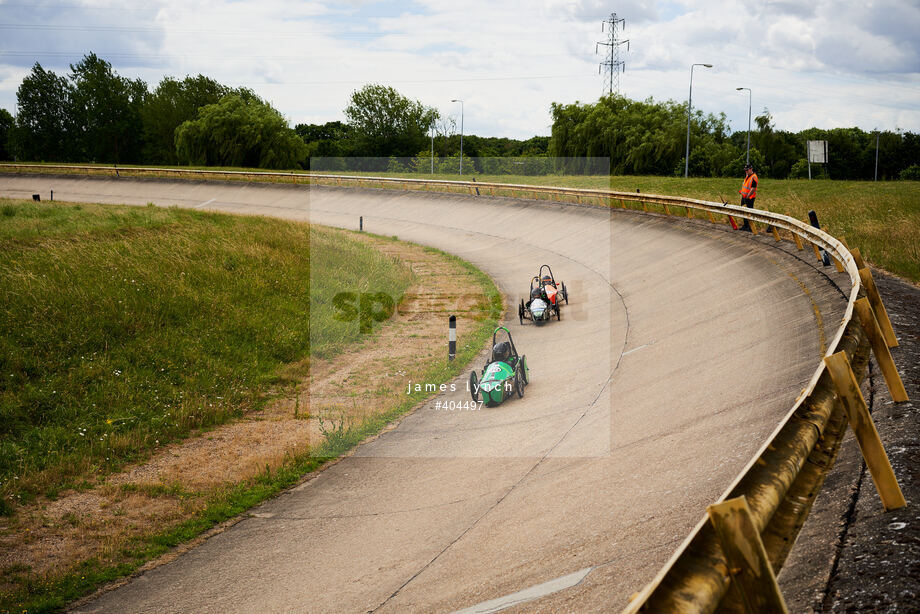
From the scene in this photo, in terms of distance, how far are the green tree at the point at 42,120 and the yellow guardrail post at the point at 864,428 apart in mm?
120579

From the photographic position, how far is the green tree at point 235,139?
81438 millimetres

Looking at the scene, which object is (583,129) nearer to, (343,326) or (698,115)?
(698,115)

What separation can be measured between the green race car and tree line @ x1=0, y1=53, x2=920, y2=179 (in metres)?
58.4

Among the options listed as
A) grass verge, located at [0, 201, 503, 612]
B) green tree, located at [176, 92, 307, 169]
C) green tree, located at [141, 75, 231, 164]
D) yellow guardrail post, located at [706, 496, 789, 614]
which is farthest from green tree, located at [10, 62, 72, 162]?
yellow guardrail post, located at [706, 496, 789, 614]

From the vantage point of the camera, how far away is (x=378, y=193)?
48281mm

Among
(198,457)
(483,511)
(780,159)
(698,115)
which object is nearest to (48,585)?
(198,457)

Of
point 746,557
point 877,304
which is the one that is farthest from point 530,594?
point 877,304

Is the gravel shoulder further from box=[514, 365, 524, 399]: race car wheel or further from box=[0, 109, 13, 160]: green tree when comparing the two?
box=[0, 109, 13, 160]: green tree

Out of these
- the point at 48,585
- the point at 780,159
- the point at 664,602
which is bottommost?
the point at 48,585

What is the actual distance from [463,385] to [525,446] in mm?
4044

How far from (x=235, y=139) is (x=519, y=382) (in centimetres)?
7791

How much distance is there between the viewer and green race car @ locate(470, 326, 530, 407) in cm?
1175

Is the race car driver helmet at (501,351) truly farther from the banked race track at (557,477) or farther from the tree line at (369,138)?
the tree line at (369,138)

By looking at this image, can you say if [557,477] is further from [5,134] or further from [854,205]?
[5,134]
